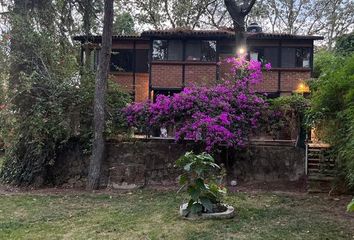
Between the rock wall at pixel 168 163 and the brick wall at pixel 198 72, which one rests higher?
the brick wall at pixel 198 72

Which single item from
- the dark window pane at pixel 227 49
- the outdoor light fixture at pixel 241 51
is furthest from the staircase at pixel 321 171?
the dark window pane at pixel 227 49

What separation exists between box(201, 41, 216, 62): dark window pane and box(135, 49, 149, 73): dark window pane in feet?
10.7

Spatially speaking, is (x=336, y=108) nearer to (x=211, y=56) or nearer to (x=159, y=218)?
(x=159, y=218)

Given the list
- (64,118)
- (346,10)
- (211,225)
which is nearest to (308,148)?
(211,225)

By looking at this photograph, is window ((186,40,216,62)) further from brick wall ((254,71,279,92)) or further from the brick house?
brick wall ((254,71,279,92))

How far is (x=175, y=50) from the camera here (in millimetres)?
17688

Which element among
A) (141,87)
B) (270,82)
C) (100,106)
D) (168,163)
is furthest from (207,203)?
(141,87)

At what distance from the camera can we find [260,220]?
6.46m

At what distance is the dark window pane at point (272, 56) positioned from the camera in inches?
714

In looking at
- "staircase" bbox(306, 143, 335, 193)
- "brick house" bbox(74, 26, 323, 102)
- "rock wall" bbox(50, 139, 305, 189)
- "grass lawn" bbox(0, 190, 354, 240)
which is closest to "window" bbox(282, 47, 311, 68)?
"brick house" bbox(74, 26, 323, 102)

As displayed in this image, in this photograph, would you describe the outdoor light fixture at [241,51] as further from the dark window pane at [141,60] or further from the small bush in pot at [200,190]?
the small bush in pot at [200,190]

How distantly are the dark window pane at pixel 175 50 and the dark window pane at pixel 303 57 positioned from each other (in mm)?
5490

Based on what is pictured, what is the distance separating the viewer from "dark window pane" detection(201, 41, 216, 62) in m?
17.7

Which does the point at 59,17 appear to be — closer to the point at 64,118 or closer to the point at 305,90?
the point at 64,118
